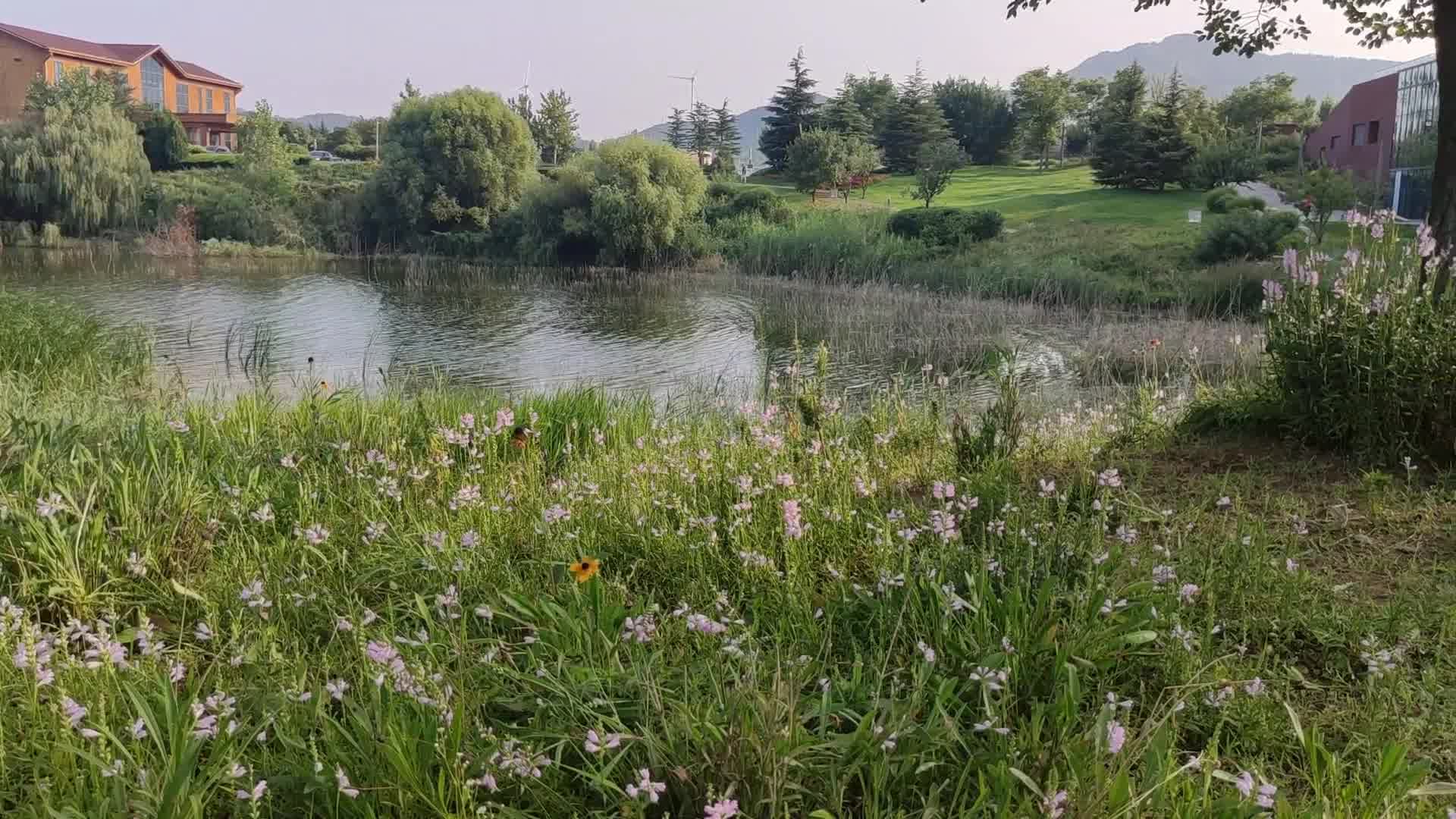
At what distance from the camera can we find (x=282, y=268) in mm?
27312

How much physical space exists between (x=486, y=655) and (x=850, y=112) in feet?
166

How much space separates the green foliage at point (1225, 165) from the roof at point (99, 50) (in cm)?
5903

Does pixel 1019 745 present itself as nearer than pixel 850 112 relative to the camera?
Yes

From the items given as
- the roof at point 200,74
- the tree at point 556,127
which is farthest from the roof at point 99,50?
the tree at point 556,127

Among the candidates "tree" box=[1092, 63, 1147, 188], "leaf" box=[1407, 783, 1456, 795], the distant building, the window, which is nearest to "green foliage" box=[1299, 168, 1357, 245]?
the distant building

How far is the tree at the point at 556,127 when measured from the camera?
55750 millimetres

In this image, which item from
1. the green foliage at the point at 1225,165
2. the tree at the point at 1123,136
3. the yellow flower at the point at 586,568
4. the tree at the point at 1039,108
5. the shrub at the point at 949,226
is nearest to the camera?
the yellow flower at the point at 586,568

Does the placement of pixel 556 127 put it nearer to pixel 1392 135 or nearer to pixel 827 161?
pixel 827 161

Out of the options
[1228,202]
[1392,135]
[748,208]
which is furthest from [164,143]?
[1392,135]

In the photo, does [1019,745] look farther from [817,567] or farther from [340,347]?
[340,347]

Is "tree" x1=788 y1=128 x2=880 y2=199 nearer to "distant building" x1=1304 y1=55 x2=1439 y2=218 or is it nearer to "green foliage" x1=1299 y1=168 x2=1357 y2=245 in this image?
"distant building" x1=1304 y1=55 x2=1439 y2=218

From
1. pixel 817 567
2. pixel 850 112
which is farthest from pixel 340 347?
pixel 850 112

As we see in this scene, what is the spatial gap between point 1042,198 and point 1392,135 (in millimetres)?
12038

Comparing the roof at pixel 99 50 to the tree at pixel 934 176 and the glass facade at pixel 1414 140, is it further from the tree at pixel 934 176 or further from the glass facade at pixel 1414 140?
the glass facade at pixel 1414 140
